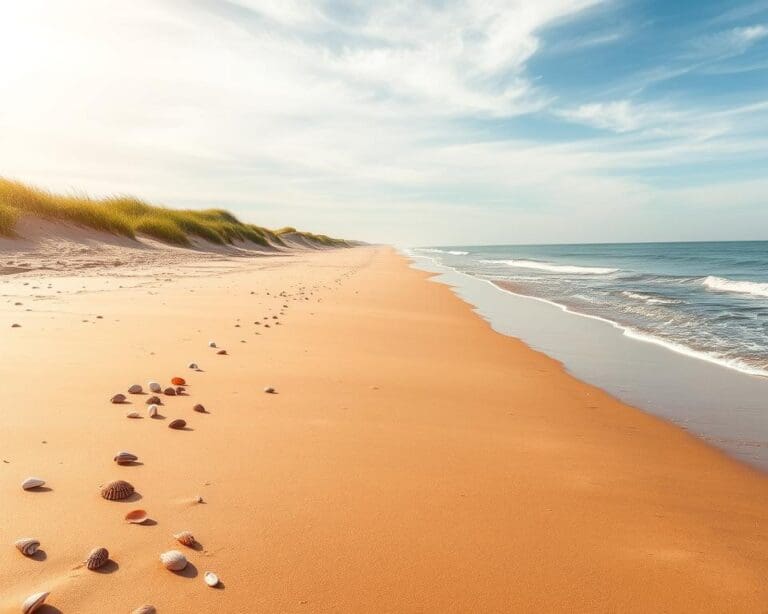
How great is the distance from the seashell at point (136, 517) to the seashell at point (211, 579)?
479 millimetres

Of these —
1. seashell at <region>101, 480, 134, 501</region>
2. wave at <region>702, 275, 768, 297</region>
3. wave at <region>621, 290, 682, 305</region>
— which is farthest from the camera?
wave at <region>702, 275, 768, 297</region>

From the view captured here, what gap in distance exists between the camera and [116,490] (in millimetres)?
2391

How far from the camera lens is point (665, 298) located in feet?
53.5

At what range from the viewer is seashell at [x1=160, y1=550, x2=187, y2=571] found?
192 cm

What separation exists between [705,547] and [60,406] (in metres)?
3.79

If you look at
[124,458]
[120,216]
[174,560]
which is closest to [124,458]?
[124,458]

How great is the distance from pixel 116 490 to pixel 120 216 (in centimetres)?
2669

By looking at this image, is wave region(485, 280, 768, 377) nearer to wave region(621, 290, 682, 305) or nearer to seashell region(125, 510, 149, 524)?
wave region(621, 290, 682, 305)

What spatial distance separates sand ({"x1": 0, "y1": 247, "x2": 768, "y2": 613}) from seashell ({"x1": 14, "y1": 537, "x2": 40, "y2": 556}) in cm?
5

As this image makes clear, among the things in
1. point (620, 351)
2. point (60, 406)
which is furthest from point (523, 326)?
point (60, 406)

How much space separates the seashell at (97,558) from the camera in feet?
6.20

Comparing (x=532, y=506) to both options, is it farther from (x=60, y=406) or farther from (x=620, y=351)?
(x=620, y=351)

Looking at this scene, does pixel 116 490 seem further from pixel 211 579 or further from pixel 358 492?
pixel 358 492

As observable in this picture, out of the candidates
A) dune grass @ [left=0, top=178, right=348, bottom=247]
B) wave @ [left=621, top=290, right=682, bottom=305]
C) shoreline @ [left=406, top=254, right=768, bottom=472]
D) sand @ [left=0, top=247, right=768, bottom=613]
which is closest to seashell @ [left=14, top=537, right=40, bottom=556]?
sand @ [left=0, top=247, right=768, bottom=613]
